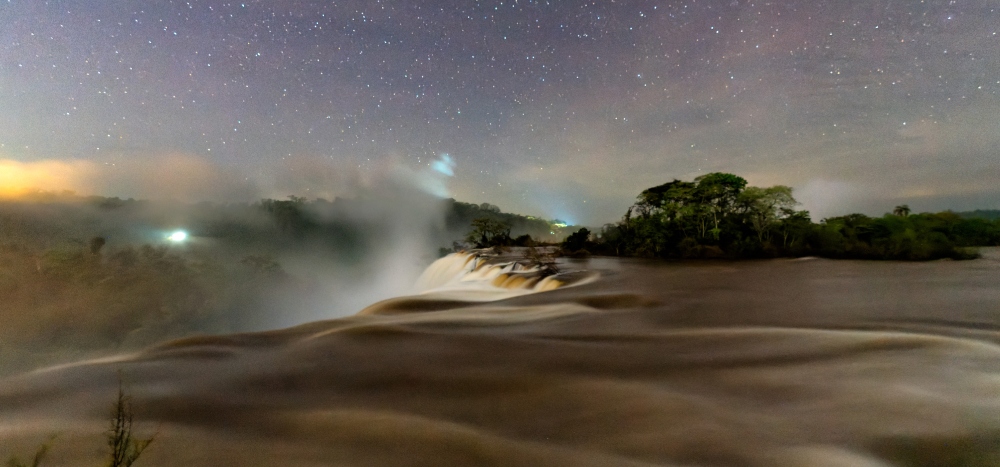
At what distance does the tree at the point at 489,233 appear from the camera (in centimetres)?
2892

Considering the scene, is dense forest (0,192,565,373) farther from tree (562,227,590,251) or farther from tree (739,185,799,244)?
tree (739,185,799,244)

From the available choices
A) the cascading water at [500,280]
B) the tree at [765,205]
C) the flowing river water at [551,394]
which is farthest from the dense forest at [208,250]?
the flowing river water at [551,394]

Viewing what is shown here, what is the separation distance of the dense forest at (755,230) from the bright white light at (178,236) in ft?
113

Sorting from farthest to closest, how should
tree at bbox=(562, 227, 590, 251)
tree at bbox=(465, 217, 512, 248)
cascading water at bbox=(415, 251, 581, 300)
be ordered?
tree at bbox=(465, 217, 512, 248) < tree at bbox=(562, 227, 590, 251) < cascading water at bbox=(415, 251, 581, 300)

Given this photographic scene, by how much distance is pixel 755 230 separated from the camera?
76.9ft

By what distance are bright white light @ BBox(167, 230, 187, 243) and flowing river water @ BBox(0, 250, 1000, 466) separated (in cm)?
3948

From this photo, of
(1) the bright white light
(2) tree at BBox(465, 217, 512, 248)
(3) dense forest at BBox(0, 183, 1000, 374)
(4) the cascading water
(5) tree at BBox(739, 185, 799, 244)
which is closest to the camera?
Result: (4) the cascading water

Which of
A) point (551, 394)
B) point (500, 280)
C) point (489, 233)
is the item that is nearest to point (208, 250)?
point (489, 233)

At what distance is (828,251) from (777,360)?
21.5 meters

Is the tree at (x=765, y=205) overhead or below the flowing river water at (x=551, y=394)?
overhead

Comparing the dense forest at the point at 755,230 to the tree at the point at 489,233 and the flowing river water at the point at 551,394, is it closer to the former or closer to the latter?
the tree at the point at 489,233

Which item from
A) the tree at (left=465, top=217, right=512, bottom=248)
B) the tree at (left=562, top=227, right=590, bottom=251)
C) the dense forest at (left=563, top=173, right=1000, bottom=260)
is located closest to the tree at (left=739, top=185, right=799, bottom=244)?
the dense forest at (left=563, top=173, right=1000, bottom=260)

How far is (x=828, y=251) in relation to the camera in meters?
20.2

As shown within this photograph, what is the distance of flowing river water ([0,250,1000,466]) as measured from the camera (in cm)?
222
